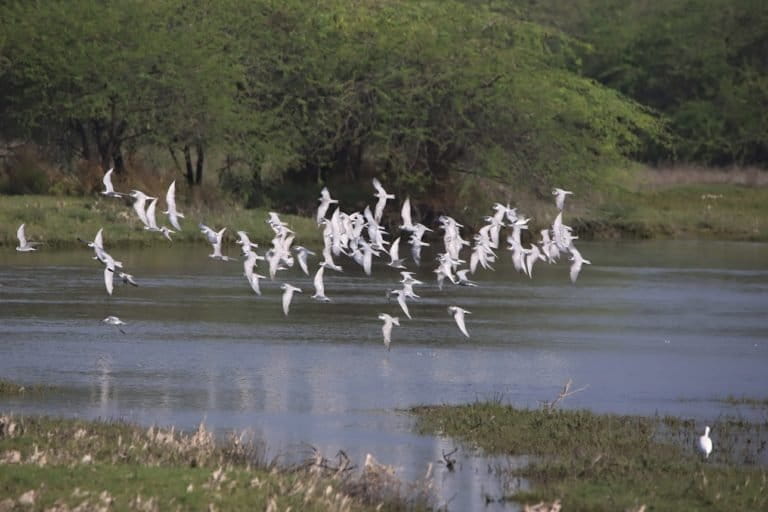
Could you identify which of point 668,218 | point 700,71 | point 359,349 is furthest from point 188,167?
point 700,71

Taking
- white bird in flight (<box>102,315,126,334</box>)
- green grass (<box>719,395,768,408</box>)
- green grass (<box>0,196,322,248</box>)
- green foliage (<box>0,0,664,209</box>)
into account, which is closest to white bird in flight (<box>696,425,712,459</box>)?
green grass (<box>719,395,768,408</box>)

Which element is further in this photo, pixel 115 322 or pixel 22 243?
pixel 22 243

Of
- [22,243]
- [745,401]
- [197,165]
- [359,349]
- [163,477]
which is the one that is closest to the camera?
[163,477]

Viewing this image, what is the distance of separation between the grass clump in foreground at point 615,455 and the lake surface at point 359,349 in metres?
0.53

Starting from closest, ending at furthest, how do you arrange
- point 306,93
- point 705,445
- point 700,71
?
1. point 705,445
2. point 306,93
3. point 700,71

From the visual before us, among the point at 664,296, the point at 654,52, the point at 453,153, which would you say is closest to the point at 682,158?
the point at 654,52

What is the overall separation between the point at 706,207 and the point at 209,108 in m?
19.2

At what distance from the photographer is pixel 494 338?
26281 mm

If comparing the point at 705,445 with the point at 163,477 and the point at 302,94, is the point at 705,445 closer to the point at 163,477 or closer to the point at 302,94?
the point at 163,477

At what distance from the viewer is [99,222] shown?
39.7 m

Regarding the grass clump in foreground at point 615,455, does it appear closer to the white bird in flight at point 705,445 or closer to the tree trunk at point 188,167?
the white bird in flight at point 705,445

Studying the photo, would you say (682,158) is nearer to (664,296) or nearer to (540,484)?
(664,296)

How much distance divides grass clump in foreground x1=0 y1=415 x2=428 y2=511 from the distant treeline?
106 ft

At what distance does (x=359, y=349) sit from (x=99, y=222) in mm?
16909
